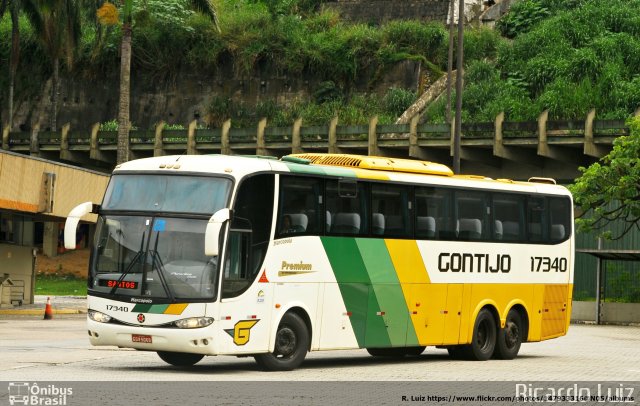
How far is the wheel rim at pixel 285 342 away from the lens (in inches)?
850

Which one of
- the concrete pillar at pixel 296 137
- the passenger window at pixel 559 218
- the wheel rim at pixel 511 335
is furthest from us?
the concrete pillar at pixel 296 137

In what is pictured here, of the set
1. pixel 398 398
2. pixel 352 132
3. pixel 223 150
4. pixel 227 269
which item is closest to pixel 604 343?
pixel 227 269

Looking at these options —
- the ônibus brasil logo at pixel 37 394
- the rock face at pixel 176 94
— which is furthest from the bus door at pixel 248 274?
the rock face at pixel 176 94

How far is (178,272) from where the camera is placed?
2056cm

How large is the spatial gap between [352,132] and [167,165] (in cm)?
4336

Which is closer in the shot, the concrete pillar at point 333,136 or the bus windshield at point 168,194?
the bus windshield at point 168,194

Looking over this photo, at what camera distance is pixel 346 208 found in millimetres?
23000

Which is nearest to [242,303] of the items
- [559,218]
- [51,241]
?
[559,218]

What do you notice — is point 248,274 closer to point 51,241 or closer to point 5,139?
point 51,241

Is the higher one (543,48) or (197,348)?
(543,48)

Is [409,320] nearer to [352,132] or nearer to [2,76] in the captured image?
[352,132]

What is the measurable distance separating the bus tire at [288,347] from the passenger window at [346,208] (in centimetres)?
168

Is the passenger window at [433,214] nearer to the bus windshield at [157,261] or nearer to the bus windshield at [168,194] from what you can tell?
the bus windshield at [168,194]

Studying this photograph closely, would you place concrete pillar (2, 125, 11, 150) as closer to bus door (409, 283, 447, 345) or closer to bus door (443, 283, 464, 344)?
bus door (443, 283, 464, 344)
